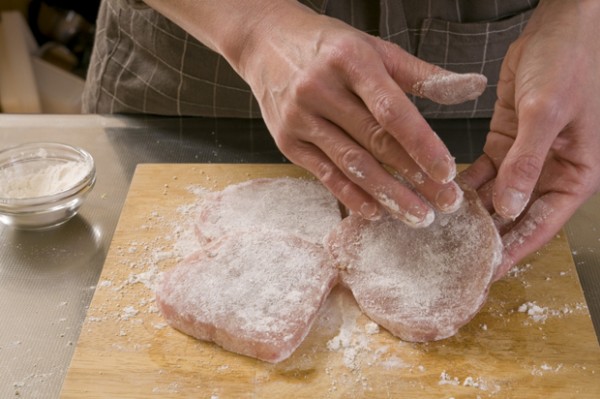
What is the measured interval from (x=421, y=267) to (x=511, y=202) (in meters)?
0.23

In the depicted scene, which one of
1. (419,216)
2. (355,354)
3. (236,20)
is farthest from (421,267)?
(236,20)

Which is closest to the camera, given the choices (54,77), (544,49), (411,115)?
(411,115)

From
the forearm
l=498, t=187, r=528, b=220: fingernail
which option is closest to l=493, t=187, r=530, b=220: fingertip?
l=498, t=187, r=528, b=220: fingernail

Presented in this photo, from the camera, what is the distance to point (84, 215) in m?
1.90

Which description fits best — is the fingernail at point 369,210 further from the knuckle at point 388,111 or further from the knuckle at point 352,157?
the knuckle at point 388,111

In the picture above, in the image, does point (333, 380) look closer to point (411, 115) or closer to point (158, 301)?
point (158, 301)

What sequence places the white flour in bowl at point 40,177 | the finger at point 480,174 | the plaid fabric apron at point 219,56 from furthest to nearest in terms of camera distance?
the plaid fabric apron at point 219,56 → the white flour in bowl at point 40,177 → the finger at point 480,174

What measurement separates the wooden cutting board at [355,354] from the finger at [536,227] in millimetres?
93

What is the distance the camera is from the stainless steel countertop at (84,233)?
1521 millimetres

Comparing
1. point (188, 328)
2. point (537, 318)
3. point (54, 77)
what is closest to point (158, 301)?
point (188, 328)

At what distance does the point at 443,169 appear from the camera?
1.40 m

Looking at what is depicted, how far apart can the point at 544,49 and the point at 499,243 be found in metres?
0.44

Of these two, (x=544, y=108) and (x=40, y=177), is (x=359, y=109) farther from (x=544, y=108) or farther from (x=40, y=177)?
(x=40, y=177)

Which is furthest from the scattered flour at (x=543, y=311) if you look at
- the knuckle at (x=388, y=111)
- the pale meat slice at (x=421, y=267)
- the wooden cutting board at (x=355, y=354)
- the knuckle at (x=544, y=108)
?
the knuckle at (x=388, y=111)
